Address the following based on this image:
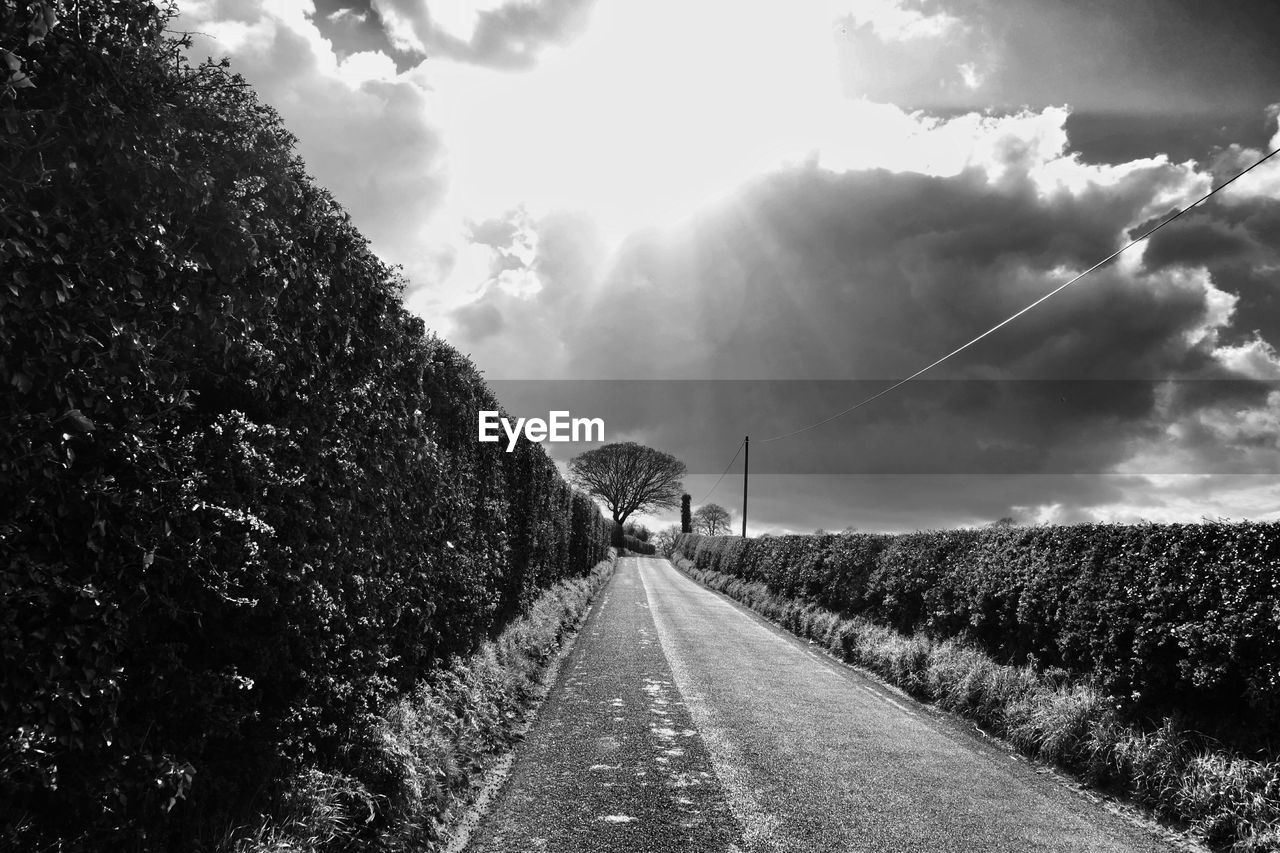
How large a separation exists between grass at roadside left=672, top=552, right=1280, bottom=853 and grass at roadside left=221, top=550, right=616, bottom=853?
5.87 m

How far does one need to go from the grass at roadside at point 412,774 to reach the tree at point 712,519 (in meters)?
105

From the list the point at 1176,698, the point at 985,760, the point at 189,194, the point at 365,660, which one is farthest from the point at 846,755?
the point at 189,194

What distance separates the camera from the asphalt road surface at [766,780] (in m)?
5.10

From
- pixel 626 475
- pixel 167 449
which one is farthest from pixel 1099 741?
pixel 626 475

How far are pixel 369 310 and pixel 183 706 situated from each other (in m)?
3.05

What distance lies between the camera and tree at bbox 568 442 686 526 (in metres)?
83.4

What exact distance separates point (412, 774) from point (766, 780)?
10.0ft

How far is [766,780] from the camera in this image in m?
6.17

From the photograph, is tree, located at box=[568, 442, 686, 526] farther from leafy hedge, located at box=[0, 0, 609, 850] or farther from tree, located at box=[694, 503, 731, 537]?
leafy hedge, located at box=[0, 0, 609, 850]

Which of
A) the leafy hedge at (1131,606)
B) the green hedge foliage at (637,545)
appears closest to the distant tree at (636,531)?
the green hedge foliage at (637,545)

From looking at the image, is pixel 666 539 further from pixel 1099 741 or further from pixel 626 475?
pixel 1099 741

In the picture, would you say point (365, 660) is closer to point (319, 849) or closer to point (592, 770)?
point (319, 849)

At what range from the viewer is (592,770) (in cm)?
631

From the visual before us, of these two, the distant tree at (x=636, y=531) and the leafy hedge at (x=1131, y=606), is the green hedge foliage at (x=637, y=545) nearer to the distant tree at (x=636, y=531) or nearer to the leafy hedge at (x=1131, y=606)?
the distant tree at (x=636, y=531)
